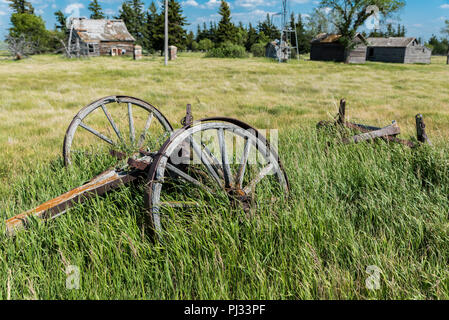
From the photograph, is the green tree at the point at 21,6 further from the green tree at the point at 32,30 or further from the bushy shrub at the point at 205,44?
the bushy shrub at the point at 205,44

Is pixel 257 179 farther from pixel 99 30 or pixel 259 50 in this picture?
pixel 259 50

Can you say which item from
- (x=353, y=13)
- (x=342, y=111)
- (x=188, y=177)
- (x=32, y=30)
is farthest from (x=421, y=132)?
(x=32, y=30)

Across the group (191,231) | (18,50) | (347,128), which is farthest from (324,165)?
(18,50)

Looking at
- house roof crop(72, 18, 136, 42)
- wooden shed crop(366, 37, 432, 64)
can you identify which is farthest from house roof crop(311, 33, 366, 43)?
house roof crop(72, 18, 136, 42)

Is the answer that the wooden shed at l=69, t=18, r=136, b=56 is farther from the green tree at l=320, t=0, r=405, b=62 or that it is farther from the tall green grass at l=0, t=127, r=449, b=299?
the tall green grass at l=0, t=127, r=449, b=299

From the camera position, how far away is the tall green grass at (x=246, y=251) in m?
2.31

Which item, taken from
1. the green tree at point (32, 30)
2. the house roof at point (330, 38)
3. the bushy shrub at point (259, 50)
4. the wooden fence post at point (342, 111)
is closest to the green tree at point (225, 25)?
the bushy shrub at point (259, 50)

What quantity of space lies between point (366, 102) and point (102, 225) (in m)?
12.0

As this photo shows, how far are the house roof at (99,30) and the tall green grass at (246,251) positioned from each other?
55361 mm

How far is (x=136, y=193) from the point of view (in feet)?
11.3

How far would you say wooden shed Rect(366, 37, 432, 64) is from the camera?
50969 mm

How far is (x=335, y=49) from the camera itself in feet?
154

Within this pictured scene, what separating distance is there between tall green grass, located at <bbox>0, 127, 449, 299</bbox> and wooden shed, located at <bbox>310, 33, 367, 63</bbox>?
153 feet
